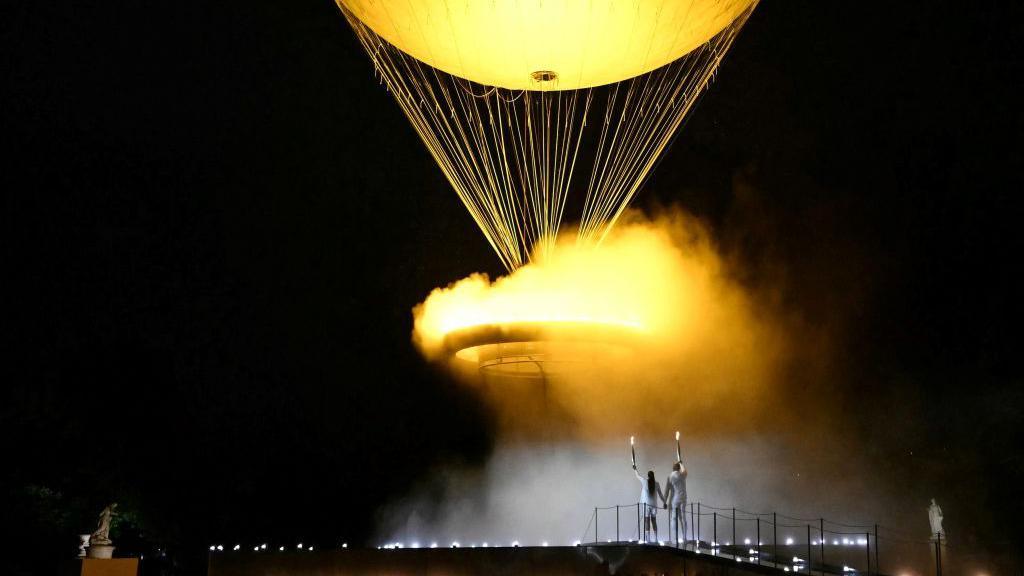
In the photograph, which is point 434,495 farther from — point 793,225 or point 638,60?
point 638,60

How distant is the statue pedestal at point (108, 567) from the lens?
518 inches

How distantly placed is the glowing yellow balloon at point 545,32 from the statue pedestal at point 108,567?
→ 28.9 ft

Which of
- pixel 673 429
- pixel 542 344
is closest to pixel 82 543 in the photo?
pixel 542 344

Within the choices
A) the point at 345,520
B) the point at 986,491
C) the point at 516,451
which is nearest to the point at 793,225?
the point at 986,491

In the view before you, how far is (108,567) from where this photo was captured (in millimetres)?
13461

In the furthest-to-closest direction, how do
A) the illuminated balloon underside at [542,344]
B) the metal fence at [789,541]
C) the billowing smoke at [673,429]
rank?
the billowing smoke at [673,429] < the illuminated balloon underside at [542,344] < the metal fence at [789,541]

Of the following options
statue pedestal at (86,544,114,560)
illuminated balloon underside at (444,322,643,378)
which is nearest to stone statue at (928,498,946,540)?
illuminated balloon underside at (444,322,643,378)

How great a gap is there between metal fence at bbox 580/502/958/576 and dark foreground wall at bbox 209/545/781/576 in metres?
0.52

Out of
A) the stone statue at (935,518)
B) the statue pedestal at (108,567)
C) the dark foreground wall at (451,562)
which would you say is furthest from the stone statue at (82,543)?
the stone statue at (935,518)

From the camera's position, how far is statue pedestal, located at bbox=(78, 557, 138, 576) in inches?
518

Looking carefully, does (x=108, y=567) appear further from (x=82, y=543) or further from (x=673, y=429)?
(x=673, y=429)

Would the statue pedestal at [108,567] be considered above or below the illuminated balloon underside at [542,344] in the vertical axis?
below

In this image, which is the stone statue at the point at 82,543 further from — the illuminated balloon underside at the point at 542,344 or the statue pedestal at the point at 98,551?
the illuminated balloon underside at the point at 542,344

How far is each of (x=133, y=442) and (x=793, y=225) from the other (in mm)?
20018
